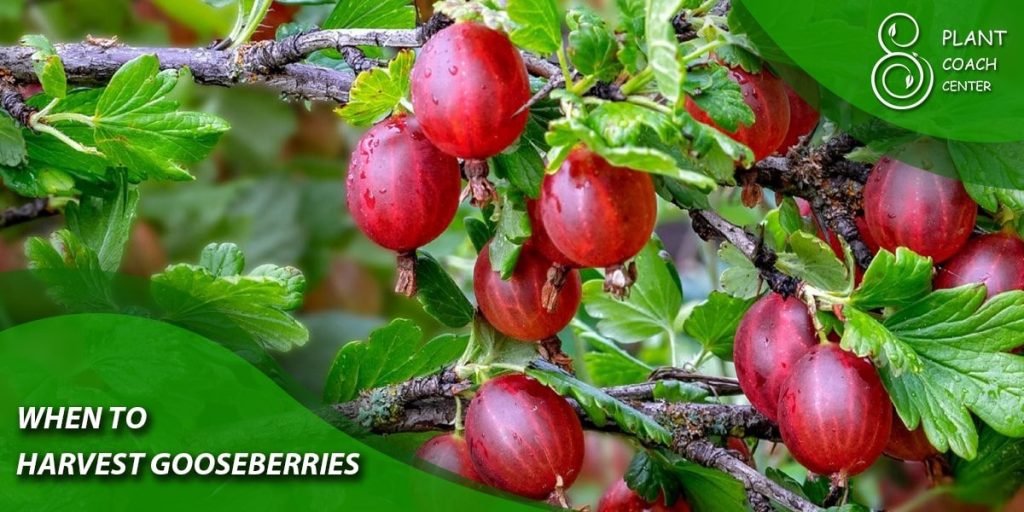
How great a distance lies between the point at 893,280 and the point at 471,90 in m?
0.28

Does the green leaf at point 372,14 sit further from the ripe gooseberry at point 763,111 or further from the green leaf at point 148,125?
the ripe gooseberry at point 763,111

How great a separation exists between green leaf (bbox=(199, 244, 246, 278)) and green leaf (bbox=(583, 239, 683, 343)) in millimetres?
323

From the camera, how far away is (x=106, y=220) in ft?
2.61

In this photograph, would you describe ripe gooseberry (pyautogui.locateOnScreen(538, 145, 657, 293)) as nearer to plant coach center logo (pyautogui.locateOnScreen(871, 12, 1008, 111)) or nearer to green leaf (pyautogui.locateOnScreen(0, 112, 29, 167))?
plant coach center logo (pyautogui.locateOnScreen(871, 12, 1008, 111))

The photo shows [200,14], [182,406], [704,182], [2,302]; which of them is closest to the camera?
[704,182]

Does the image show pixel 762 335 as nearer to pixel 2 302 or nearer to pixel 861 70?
pixel 861 70

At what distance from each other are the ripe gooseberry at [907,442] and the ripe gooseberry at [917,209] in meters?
0.12

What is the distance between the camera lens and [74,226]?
81cm

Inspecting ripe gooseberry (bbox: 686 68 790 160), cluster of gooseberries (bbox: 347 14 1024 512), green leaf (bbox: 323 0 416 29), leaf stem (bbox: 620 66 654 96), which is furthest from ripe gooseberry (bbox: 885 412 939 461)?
green leaf (bbox: 323 0 416 29)

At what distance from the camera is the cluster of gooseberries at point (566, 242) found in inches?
22.5

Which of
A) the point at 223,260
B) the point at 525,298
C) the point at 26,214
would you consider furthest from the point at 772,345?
the point at 26,214

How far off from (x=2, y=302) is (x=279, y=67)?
374 mm

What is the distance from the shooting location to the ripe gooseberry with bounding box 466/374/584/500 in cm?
67

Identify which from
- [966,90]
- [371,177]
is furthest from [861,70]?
[371,177]
